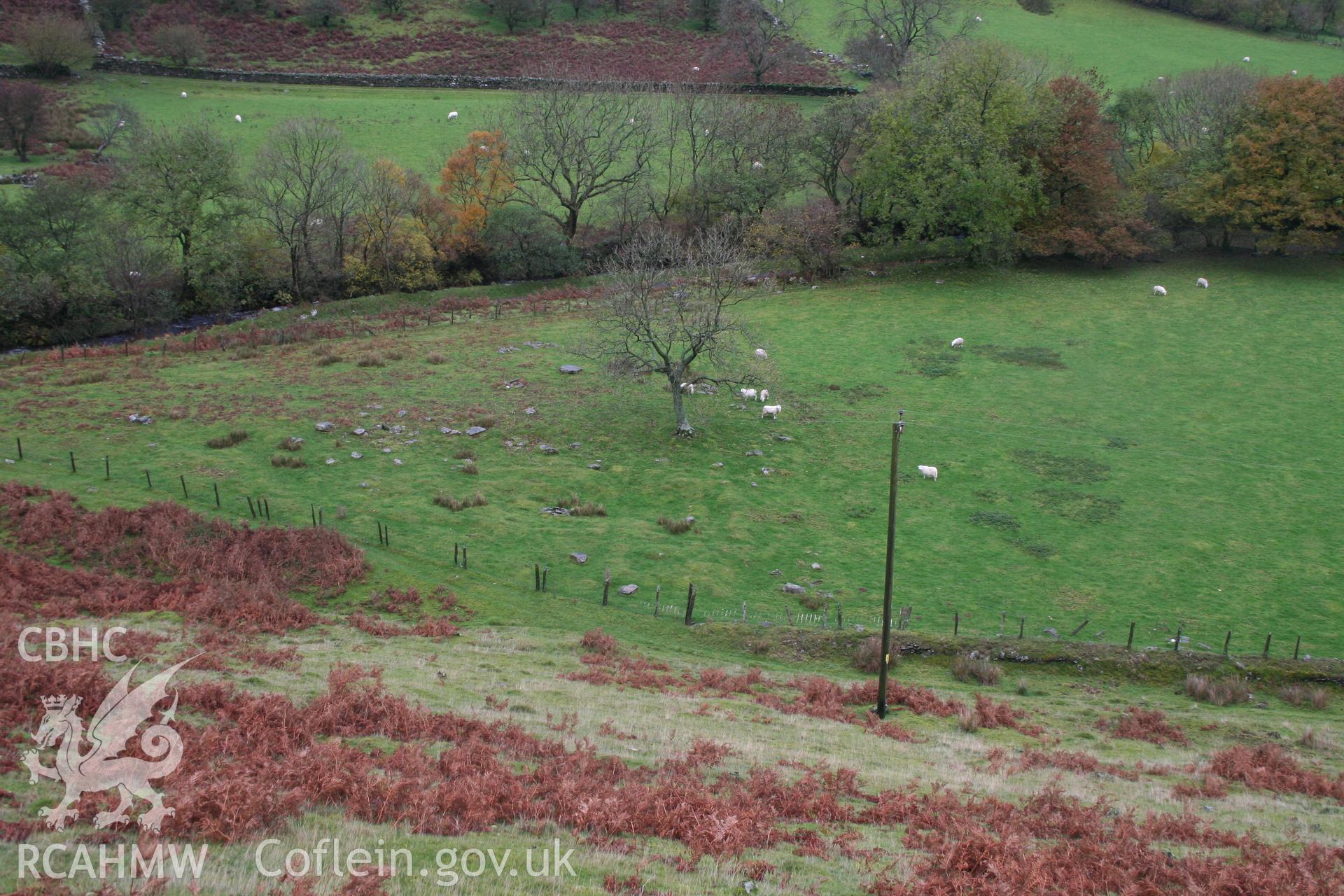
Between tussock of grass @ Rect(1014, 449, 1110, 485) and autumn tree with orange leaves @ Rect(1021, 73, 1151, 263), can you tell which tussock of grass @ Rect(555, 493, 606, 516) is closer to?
tussock of grass @ Rect(1014, 449, 1110, 485)

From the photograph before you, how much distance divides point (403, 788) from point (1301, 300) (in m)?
63.8

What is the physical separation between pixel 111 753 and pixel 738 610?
17805 mm

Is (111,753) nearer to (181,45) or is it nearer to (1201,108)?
(1201,108)

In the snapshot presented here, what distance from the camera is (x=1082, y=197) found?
64.9 m

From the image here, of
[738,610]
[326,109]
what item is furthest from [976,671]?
[326,109]

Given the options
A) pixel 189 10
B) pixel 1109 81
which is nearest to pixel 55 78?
pixel 189 10

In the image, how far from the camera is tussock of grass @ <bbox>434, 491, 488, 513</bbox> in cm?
3366

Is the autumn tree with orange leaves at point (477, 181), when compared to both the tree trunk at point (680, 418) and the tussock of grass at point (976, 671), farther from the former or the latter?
the tussock of grass at point (976, 671)

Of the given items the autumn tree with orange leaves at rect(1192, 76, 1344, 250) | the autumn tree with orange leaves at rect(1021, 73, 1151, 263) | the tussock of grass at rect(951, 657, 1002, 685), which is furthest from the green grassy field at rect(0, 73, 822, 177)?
the tussock of grass at rect(951, 657, 1002, 685)

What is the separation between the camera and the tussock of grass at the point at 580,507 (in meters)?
34.2

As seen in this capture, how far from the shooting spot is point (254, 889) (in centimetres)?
1212

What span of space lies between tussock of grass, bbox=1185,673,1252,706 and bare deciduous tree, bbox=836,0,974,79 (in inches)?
2969

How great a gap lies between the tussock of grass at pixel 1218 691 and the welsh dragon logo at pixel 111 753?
81.0 ft

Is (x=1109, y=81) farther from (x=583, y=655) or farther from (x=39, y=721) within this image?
(x=39, y=721)
